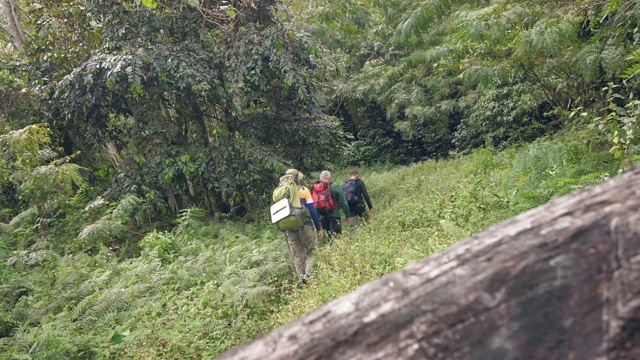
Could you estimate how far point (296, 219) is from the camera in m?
7.38

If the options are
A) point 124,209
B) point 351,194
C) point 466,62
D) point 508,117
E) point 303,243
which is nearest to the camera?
point 303,243

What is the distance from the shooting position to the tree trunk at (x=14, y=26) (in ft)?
44.3

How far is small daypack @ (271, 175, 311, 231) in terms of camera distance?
290 inches

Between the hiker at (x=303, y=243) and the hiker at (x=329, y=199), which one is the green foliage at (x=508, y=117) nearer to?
the hiker at (x=329, y=199)

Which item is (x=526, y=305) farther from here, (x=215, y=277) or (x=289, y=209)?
(x=215, y=277)

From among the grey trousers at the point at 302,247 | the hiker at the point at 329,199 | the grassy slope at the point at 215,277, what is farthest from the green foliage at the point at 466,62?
the grey trousers at the point at 302,247

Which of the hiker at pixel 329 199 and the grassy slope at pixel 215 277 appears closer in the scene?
the grassy slope at pixel 215 277

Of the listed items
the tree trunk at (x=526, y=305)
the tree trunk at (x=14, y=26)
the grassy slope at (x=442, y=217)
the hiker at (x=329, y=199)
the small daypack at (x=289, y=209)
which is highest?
the tree trunk at (x=14, y=26)

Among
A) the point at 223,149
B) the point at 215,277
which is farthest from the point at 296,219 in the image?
the point at 223,149

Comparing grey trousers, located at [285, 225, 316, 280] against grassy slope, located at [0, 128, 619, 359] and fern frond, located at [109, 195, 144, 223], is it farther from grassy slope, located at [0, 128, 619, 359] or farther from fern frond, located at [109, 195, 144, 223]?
fern frond, located at [109, 195, 144, 223]

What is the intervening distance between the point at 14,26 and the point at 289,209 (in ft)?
35.9

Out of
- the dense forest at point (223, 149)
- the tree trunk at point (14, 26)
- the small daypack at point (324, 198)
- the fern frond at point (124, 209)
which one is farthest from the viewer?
the tree trunk at point (14, 26)

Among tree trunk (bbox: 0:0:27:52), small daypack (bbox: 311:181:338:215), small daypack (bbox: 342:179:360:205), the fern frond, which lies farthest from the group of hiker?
tree trunk (bbox: 0:0:27:52)

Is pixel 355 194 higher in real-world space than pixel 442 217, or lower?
higher
